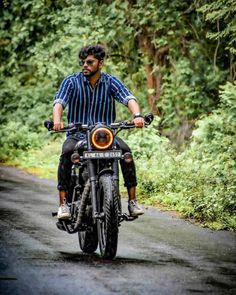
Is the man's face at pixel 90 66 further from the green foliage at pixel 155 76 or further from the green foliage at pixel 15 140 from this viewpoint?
the green foliage at pixel 15 140

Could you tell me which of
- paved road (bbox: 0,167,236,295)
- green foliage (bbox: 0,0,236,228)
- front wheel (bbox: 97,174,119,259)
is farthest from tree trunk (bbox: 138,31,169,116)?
front wheel (bbox: 97,174,119,259)

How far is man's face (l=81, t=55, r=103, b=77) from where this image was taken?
757cm

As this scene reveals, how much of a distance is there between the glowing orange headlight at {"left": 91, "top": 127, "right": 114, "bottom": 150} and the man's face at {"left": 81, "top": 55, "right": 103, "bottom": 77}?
2.64ft

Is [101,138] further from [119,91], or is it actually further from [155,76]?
[155,76]

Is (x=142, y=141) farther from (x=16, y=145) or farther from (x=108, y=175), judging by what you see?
(x=108, y=175)

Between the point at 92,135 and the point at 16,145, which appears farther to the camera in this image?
the point at 16,145

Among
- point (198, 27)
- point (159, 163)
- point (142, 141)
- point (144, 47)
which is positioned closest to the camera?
point (159, 163)

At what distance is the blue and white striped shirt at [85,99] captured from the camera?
25.0 ft

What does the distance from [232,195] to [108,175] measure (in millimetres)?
3962

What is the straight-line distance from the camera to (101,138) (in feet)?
23.2

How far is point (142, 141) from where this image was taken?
53.7 feet

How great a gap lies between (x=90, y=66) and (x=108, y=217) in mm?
1730

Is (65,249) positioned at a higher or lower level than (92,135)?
lower

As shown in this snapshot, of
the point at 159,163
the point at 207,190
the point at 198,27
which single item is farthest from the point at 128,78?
the point at 207,190
